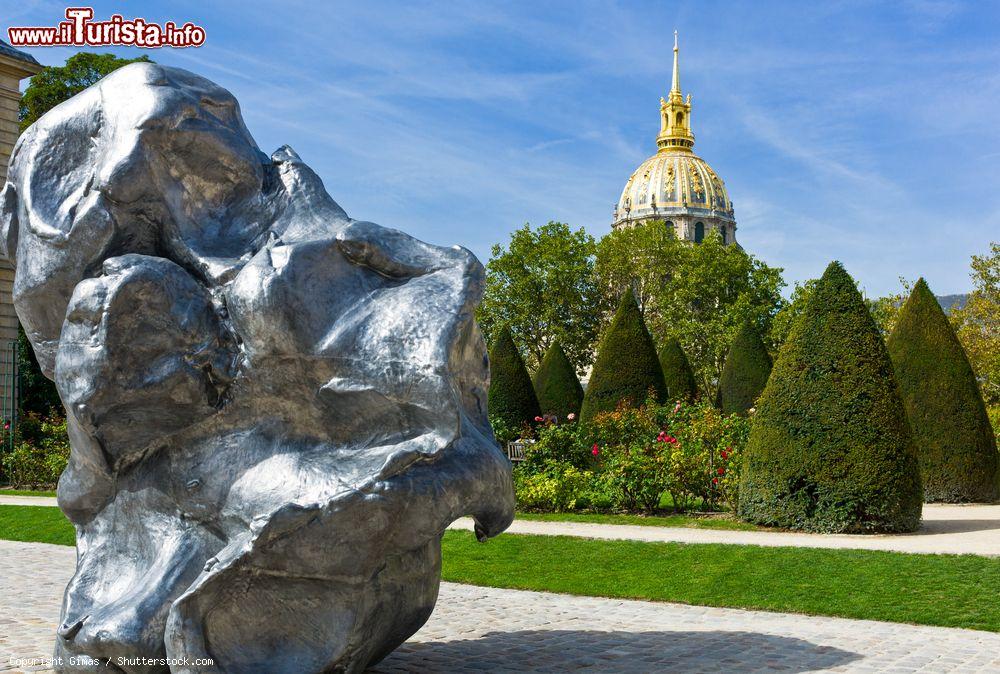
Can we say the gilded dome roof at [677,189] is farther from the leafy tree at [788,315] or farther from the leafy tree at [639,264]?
the leafy tree at [788,315]

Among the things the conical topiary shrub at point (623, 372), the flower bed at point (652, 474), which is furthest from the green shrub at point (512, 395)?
the flower bed at point (652, 474)

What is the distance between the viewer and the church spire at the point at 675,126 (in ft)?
374

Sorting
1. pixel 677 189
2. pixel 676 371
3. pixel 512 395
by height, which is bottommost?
pixel 512 395

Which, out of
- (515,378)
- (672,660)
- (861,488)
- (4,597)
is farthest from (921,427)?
(4,597)

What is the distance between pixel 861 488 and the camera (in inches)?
453

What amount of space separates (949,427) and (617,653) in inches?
449

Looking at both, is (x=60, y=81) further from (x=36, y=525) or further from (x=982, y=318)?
(x=982, y=318)

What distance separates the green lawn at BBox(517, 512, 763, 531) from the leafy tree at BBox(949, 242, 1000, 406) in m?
16.9

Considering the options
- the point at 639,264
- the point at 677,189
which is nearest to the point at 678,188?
the point at 677,189

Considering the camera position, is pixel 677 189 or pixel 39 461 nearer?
pixel 39 461

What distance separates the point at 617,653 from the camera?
→ 5766mm

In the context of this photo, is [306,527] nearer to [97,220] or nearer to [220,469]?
[220,469]

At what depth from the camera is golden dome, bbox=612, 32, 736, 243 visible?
110438 millimetres

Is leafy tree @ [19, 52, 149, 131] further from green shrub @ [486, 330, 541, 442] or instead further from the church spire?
the church spire
